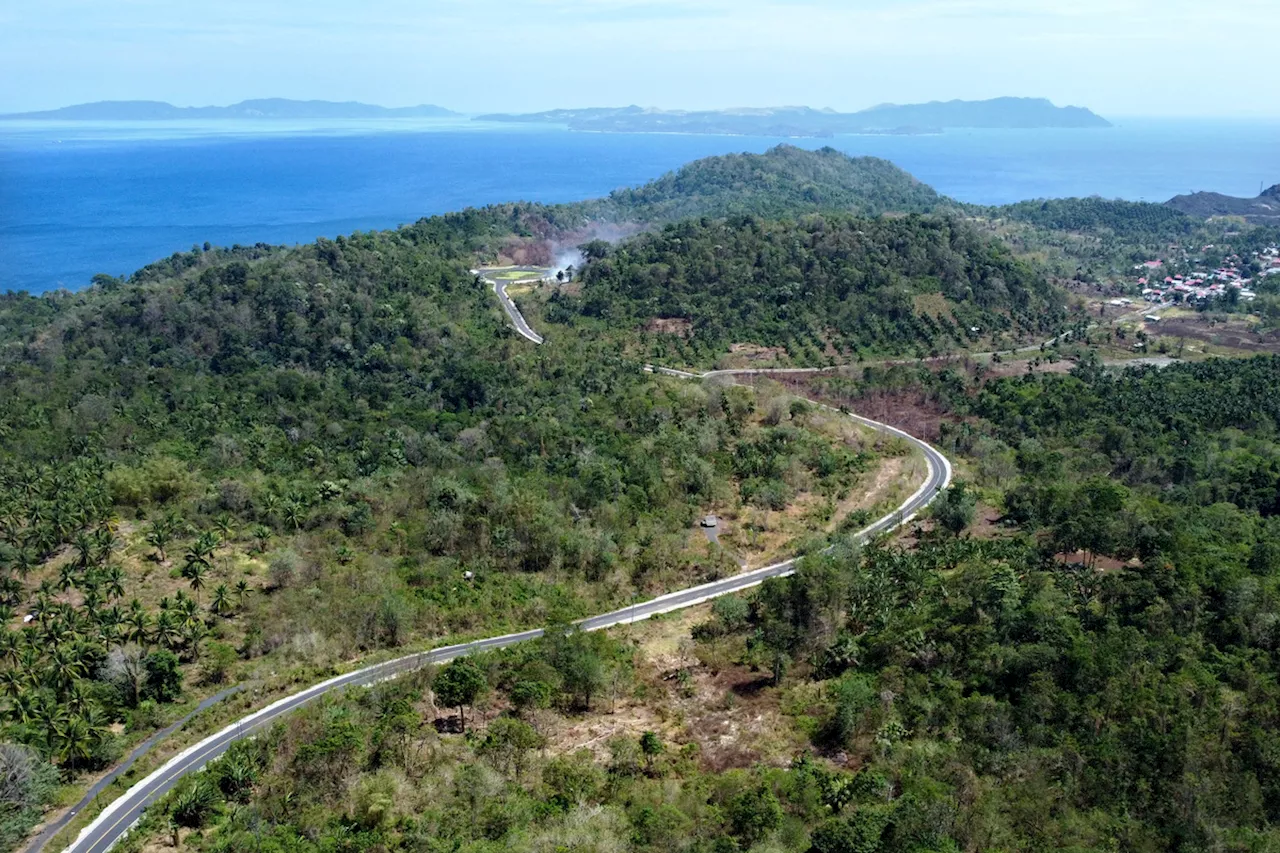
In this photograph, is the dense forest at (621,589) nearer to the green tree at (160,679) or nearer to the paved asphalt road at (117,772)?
the green tree at (160,679)

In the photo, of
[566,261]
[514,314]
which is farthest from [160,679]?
[566,261]

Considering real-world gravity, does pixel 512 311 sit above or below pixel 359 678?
above

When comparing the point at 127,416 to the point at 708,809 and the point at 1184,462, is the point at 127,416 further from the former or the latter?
the point at 1184,462

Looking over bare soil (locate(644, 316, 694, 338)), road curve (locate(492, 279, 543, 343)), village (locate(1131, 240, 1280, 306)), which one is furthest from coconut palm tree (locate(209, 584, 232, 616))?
village (locate(1131, 240, 1280, 306))

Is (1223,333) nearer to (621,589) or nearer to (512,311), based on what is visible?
(512,311)

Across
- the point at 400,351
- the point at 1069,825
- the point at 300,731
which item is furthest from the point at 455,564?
the point at 400,351

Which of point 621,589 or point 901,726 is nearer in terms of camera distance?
point 901,726
